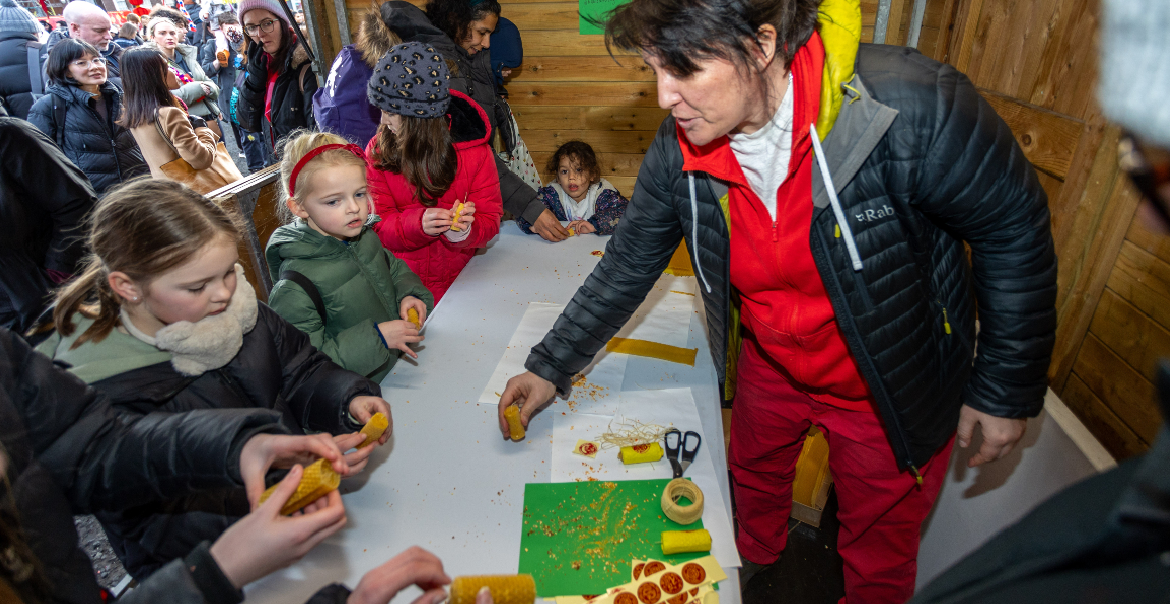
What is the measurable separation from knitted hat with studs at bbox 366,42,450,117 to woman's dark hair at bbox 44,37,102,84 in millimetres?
2201

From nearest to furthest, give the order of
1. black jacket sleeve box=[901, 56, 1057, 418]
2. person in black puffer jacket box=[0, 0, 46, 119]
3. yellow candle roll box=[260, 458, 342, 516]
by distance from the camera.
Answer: yellow candle roll box=[260, 458, 342, 516], black jacket sleeve box=[901, 56, 1057, 418], person in black puffer jacket box=[0, 0, 46, 119]

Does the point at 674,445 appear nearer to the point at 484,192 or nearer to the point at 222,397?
the point at 222,397

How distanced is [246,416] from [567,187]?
7.77 ft

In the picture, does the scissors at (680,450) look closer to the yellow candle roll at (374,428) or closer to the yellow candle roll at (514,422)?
the yellow candle roll at (514,422)

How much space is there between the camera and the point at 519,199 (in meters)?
2.72

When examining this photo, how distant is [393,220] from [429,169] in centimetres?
24

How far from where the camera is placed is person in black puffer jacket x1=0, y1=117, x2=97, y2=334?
8.19ft

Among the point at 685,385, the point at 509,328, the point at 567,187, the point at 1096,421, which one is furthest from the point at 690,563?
the point at 567,187

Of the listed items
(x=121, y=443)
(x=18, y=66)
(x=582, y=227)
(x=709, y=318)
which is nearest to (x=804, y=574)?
(x=709, y=318)

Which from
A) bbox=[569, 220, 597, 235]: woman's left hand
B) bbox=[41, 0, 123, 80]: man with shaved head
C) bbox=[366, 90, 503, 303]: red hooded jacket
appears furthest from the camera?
bbox=[41, 0, 123, 80]: man with shaved head

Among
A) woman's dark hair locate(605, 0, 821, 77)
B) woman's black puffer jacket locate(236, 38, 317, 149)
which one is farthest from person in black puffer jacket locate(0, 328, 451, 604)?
woman's black puffer jacket locate(236, 38, 317, 149)

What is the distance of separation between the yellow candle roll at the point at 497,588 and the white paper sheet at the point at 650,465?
36cm

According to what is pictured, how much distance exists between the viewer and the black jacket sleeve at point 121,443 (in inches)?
35.4

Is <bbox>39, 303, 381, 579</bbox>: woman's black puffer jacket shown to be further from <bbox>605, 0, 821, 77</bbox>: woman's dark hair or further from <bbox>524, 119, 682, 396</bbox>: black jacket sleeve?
<bbox>605, 0, 821, 77</bbox>: woman's dark hair
